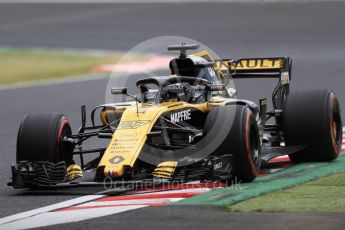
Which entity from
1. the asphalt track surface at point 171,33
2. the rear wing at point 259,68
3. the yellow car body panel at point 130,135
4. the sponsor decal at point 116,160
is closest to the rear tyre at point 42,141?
the asphalt track surface at point 171,33

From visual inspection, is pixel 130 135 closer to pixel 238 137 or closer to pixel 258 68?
pixel 238 137

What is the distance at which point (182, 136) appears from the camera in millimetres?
11273

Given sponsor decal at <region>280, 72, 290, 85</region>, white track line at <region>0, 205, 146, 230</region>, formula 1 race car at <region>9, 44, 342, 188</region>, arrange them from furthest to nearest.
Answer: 1. sponsor decal at <region>280, 72, 290, 85</region>
2. formula 1 race car at <region>9, 44, 342, 188</region>
3. white track line at <region>0, 205, 146, 230</region>

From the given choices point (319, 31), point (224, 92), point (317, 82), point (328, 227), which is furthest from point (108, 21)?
point (328, 227)

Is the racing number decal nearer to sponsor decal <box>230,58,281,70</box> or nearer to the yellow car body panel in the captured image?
the yellow car body panel

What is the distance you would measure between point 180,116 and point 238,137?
93 cm

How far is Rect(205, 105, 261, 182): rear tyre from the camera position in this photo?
1048 cm

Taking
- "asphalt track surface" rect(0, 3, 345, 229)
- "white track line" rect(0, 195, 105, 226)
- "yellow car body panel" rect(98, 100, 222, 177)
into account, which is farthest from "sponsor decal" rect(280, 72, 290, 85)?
"white track line" rect(0, 195, 105, 226)

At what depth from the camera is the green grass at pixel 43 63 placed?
2614cm

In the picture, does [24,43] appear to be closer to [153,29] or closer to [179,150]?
[153,29]

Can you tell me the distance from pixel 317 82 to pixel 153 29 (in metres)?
10.5

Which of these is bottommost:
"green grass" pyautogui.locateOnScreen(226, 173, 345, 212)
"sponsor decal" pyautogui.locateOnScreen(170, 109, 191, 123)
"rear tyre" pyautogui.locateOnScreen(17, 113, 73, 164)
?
"green grass" pyautogui.locateOnScreen(226, 173, 345, 212)

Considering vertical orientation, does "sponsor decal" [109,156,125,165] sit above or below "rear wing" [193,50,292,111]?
below

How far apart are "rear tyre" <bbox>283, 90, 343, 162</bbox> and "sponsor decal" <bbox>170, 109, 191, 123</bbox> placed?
1.31m
